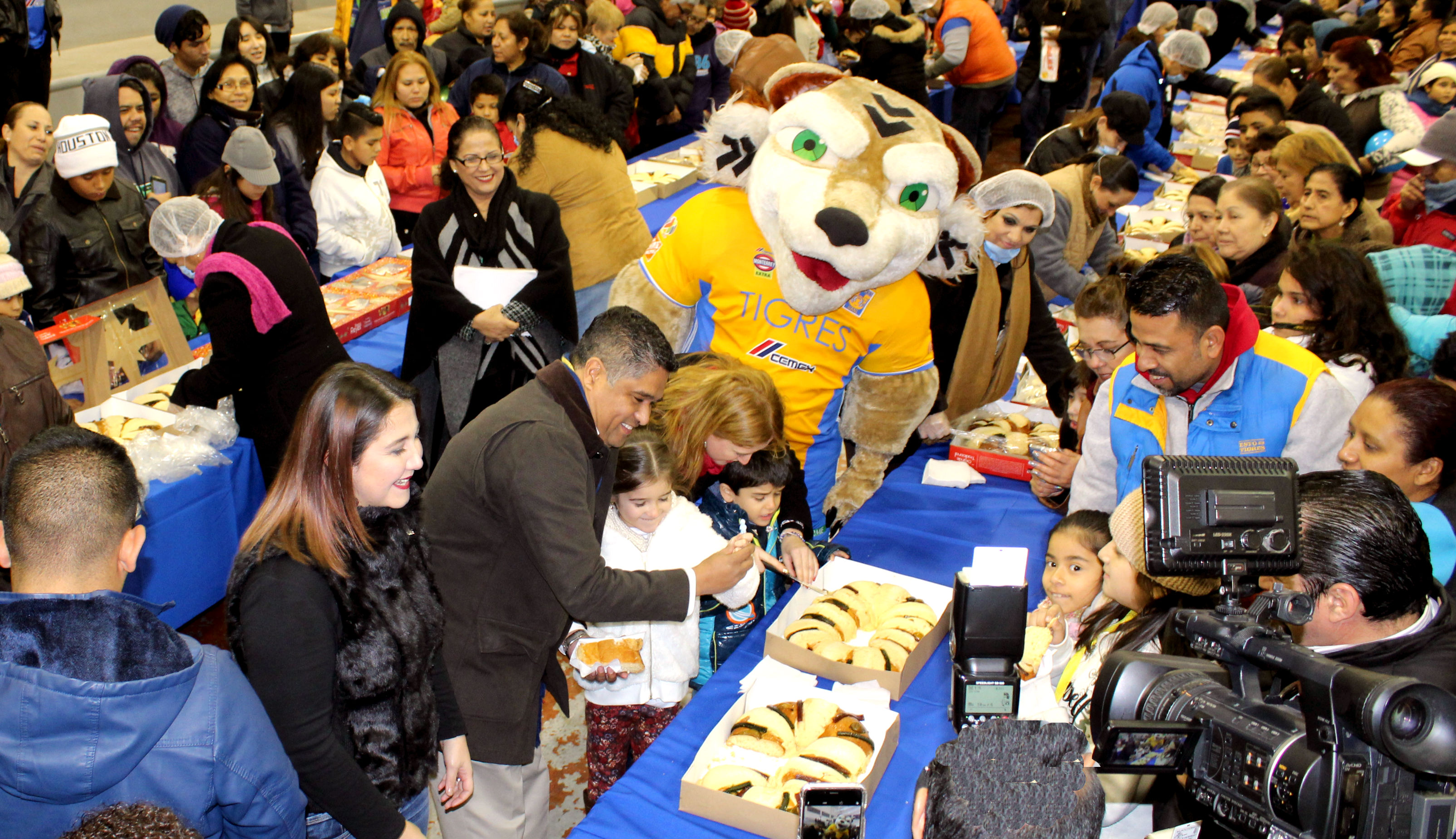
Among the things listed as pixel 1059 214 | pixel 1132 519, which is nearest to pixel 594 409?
pixel 1132 519

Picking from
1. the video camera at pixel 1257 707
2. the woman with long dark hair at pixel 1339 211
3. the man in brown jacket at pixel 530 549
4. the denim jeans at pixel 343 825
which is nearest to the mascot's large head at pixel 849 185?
the man in brown jacket at pixel 530 549

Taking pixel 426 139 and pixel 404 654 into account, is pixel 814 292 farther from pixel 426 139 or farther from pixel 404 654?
pixel 426 139

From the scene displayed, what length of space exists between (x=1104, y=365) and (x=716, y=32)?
665 cm

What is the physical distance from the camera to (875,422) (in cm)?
318

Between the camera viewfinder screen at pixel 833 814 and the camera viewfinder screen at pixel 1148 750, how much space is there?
49cm

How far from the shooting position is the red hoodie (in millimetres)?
2461

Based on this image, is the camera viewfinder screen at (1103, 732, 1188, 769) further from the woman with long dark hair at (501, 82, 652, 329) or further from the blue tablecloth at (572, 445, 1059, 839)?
the woman with long dark hair at (501, 82, 652, 329)

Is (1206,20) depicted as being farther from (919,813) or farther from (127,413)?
(919,813)

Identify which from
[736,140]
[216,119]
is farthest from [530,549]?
[216,119]

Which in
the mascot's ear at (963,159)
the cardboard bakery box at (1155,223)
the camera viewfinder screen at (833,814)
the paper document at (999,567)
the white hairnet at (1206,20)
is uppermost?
the white hairnet at (1206,20)

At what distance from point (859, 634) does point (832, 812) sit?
29.1 inches

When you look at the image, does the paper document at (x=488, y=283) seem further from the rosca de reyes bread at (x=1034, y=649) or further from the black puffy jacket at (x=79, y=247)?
the rosca de reyes bread at (x=1034, y=649)

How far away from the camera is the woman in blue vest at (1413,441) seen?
2340mm

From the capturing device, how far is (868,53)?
772cm
